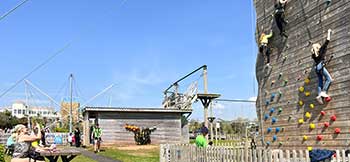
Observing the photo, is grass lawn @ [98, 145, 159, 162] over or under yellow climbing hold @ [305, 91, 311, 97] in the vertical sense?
under

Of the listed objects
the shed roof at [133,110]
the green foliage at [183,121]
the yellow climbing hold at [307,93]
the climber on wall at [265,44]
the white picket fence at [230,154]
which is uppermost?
the climber on wall at [265,44]

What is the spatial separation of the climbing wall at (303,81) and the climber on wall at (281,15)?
0.14 meters

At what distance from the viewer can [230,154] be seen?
29.5 ft

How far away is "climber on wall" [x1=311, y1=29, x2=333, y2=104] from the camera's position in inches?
340

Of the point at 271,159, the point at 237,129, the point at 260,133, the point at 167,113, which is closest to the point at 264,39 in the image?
the point at 260,133

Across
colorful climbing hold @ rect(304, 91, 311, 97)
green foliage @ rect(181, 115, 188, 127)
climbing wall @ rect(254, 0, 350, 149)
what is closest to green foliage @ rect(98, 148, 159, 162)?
climbing wall @ rect(254, 0, 350, 149)

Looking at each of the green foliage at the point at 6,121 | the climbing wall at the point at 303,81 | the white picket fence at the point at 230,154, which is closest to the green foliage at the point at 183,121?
the white picket fence at the point at 230,154

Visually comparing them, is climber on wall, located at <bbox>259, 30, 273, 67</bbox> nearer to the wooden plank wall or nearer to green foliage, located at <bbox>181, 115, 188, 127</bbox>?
the wooden plank wall

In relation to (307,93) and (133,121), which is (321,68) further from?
(133,121)

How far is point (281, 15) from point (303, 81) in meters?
2.00

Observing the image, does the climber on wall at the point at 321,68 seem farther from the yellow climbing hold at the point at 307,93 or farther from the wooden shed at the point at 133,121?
the wooden shed at the point at 133,121

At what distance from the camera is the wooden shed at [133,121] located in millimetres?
26953

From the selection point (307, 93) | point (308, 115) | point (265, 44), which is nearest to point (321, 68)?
point (307, 93)

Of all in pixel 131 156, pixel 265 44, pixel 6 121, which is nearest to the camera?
pixel 265 44
